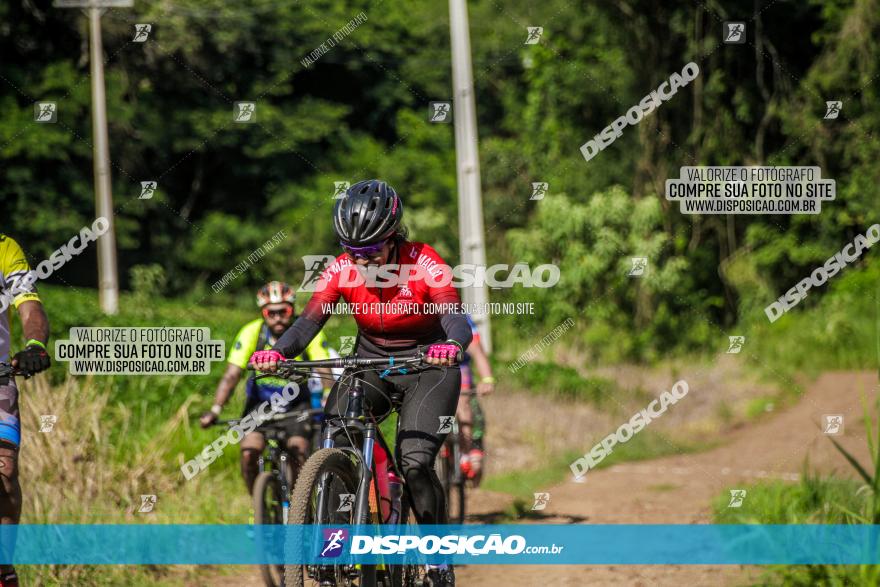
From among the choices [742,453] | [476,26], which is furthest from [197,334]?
[476,26]

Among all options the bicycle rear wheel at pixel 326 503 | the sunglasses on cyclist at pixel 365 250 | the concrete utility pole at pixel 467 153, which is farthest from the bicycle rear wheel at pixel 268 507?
the concrete utility pole at pixel 467 153

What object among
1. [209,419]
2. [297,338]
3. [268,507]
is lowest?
[268,507]

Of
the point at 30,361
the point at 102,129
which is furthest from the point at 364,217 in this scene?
the point at 102,129

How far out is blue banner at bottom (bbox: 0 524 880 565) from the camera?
543cm

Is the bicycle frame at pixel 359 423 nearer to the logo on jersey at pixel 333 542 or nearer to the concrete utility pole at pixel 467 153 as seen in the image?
the logo on jersey at pixel 333 542

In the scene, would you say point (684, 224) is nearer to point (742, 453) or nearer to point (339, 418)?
point (742, 453)

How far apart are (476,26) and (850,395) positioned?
2294 cm

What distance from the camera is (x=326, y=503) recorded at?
208 inches

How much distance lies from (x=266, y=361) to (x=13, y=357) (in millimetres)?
1201

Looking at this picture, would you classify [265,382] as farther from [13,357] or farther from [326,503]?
[326,503]

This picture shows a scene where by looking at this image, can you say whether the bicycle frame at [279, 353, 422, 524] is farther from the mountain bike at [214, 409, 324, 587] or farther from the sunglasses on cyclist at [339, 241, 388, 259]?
the mountain bike at [214, 409, 324, 587]

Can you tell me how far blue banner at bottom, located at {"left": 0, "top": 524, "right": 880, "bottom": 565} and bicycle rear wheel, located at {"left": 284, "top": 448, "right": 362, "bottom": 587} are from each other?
1.9 inches

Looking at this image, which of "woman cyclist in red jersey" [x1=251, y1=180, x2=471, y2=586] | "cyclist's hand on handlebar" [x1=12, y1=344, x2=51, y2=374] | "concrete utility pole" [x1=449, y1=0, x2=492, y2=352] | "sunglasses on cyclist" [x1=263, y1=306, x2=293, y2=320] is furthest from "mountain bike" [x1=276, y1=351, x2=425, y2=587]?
"concrete utility pole" [x1=449, y1=0, x2=492, y2=352]

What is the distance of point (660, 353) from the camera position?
2292cm
